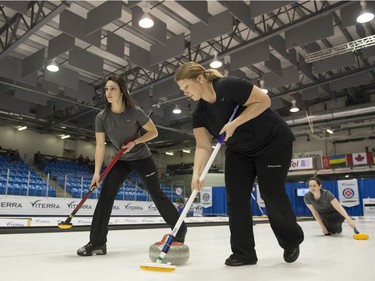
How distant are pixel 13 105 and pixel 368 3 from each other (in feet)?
40.3

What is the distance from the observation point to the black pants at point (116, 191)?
2287 mm

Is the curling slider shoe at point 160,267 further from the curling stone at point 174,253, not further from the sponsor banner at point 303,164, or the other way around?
the sponsor banner at point 303,164

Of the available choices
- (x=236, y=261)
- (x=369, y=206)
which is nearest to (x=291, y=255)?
(x=236, y=261)

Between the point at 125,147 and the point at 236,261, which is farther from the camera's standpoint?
the point at 125,147

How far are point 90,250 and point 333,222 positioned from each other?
3229mm

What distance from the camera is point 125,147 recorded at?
2369 mm

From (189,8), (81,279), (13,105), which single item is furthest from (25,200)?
(81,279)

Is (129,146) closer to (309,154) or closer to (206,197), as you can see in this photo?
(206,197)

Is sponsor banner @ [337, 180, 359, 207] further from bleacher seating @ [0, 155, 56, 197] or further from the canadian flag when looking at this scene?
bleacher seating @ [0, 155, 56, 197]

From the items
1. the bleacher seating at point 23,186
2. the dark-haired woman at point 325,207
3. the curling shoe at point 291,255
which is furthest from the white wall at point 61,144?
the curling shoe at point 291,255

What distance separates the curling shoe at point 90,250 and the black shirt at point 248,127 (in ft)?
3.76

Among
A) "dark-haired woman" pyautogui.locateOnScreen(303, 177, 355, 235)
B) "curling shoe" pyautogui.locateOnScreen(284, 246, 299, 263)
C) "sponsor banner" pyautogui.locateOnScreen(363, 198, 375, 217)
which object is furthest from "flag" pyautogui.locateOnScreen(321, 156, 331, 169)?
"curling shoe" pyautogui.locateOnScreen(284, 246, 299, 263)

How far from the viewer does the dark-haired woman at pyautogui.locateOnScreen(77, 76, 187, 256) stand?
2.33 m

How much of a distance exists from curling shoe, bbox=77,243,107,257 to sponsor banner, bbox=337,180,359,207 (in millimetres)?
14410
